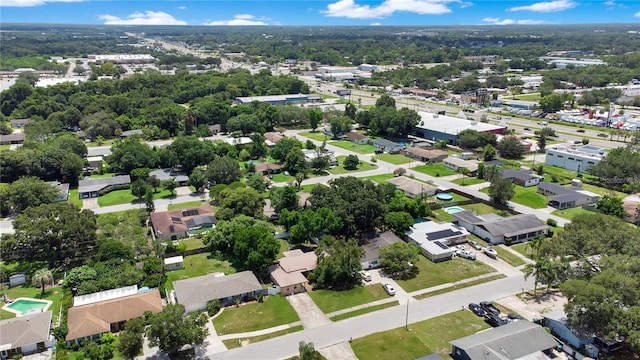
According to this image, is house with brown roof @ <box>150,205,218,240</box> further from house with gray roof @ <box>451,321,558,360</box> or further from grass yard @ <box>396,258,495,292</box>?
house with gray roof @ <box>451,321,558,360</box>

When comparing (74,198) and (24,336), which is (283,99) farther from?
(24,336)

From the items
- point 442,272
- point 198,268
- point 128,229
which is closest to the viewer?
point 442,272

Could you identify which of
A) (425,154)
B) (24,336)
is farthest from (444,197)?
(24,336)

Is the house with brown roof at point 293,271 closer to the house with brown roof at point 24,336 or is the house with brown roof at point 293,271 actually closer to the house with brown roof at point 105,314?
the house with brown roof at point 105,314

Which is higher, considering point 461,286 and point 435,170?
point 435,170

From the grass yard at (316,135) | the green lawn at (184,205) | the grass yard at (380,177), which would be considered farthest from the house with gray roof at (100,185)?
the grass yard at (316,135)

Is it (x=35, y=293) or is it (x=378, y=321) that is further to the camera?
(x=35, y=293)
